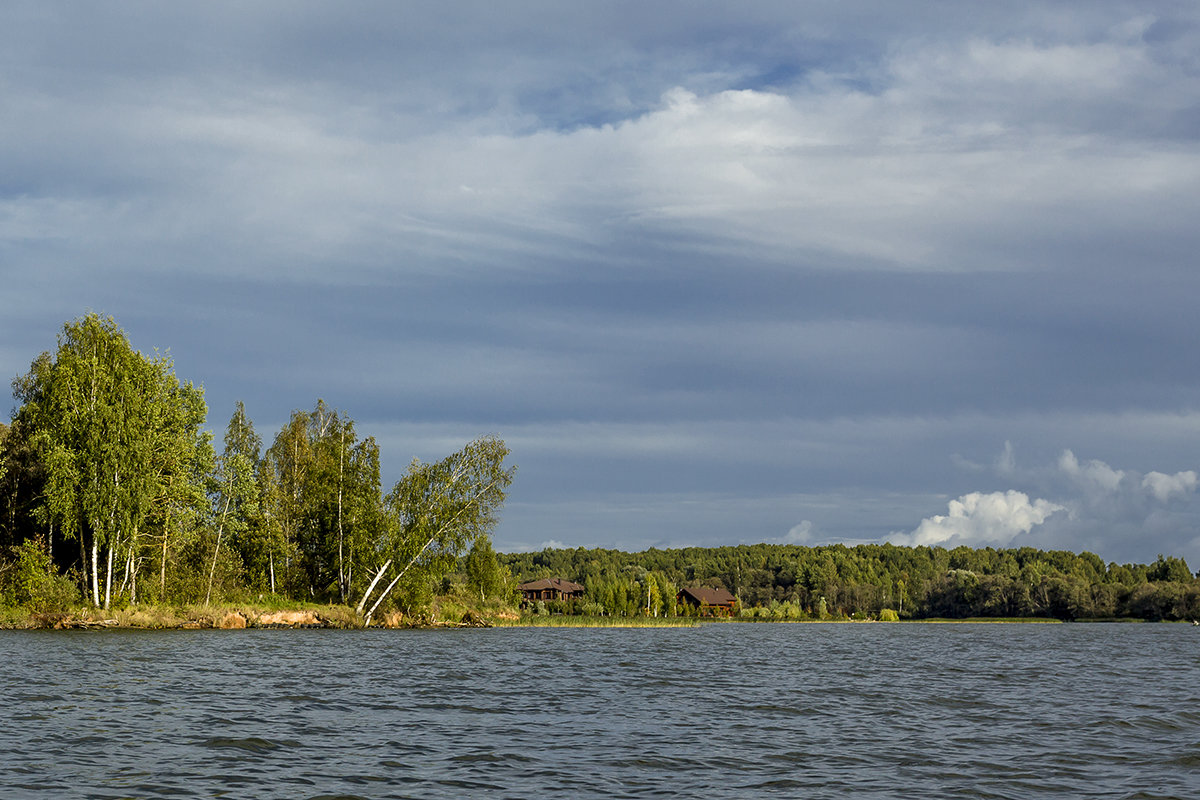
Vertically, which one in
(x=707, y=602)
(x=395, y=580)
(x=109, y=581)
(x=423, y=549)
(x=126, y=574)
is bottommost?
(x=707, y=602)

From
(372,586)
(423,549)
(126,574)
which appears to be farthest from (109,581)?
(423,549)

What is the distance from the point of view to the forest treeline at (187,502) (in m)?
58.2

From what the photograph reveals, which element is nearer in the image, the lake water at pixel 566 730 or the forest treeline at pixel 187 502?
the lake water at pixel 566 730

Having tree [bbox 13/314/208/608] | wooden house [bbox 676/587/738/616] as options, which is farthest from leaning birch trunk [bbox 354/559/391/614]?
wooden house [bbox 676/587/738/616]

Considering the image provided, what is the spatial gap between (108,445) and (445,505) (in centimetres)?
2630

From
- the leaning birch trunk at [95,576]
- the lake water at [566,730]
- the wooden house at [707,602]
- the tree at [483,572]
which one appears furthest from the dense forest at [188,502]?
the wooden house at [707,602]

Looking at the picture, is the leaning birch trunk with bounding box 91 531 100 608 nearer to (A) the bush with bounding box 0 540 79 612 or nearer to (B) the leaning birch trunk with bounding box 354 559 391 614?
(A) the bush with bounding box 0 540 79 612

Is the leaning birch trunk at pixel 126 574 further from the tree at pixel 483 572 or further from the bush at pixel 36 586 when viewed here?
the tree at pixel 483 572

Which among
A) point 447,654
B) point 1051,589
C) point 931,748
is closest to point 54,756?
point 931,748

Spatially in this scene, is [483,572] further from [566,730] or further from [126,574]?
[566,730]

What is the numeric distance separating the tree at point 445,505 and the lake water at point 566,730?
35.9 m

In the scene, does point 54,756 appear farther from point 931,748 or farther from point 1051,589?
A: point 1051,589

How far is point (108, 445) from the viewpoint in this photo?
2270 inches

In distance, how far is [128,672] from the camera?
1214 inches
